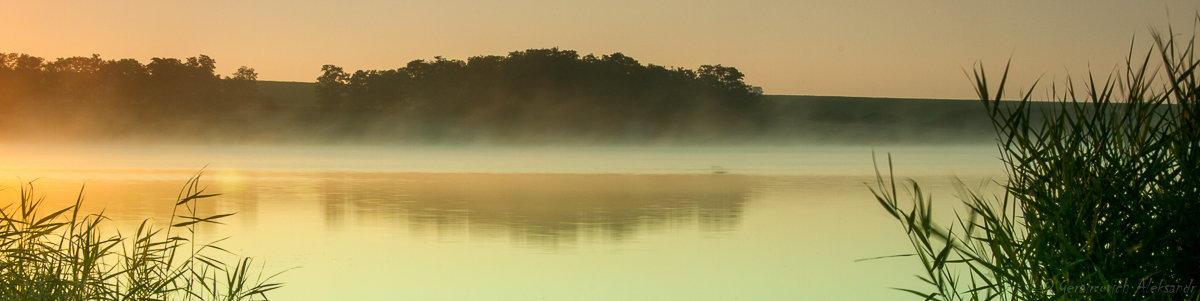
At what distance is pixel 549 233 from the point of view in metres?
8.93

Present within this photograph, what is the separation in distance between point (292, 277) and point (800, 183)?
1014 centimetres

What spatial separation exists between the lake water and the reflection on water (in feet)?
0.07

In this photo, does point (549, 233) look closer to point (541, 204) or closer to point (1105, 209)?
point (541, 204)

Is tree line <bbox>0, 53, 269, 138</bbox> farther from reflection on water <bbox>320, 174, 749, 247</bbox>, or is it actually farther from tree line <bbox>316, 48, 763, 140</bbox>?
reflection on water <bbox>320, 174, 749, 247</bbox>

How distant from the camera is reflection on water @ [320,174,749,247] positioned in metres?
9.34

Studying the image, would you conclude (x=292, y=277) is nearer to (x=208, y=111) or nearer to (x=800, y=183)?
(x=800, y=183)

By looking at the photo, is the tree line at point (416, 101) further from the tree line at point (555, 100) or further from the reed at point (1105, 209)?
the reed at point (1105, 209)

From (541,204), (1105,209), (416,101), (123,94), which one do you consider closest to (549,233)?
(541,204)

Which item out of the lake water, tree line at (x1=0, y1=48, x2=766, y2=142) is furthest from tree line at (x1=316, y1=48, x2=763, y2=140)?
Answer: the lake water

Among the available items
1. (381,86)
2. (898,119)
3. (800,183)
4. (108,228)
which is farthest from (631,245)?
(898,119)

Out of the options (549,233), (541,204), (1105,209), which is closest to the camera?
(1105,209)

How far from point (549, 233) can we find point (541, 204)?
2.75 m

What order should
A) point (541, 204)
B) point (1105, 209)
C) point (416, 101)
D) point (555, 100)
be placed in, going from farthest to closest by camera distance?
1. point (555, 100)
2. point (416, 101)
3. point (541, 204)
4. point (1105, 209)

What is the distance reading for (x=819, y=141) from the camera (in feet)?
147
